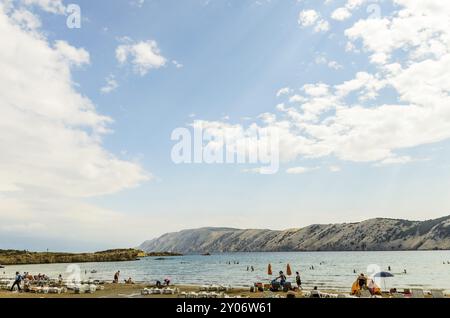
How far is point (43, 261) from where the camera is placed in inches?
7643
